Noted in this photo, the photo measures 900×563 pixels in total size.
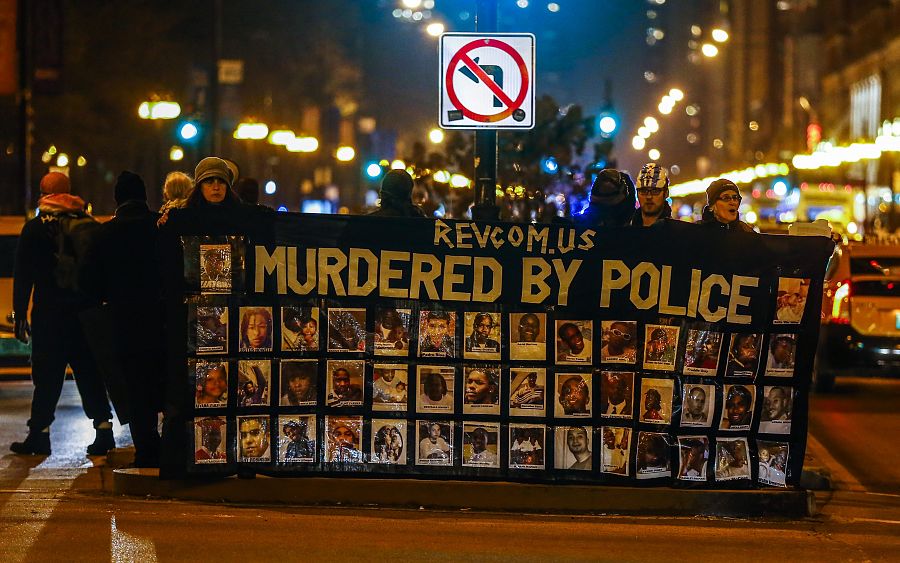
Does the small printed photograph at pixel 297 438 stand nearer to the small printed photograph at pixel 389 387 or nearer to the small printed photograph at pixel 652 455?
the small printed photograph at pixel 389 387

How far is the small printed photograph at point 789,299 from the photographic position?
338 inches

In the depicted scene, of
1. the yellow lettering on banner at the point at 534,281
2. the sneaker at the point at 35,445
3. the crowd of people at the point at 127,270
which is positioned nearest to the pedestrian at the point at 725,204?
the crowd of people at the point at 127,270

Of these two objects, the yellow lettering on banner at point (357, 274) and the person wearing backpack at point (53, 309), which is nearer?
the yellow lettering on banner at point (357, 274)

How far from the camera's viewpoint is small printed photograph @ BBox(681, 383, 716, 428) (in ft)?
27.8

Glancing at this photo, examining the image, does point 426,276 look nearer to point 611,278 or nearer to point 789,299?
point 611,278

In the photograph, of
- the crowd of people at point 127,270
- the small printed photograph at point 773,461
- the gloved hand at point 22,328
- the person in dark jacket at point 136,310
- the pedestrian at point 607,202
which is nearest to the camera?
the small printed photograph at point 773,461

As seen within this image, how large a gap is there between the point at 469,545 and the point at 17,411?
7055mm

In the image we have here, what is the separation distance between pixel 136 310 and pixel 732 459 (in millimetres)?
3747

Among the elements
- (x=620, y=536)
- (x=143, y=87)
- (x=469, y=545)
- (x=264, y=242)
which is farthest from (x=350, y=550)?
(x=143, y=87)

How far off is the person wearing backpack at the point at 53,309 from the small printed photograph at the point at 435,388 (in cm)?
299

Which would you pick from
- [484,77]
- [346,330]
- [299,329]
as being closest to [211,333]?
[299,329]

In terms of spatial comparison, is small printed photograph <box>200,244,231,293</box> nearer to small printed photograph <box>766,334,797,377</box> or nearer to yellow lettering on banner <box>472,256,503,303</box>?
yellow lettering on banner <box>472,256,503,303</box>

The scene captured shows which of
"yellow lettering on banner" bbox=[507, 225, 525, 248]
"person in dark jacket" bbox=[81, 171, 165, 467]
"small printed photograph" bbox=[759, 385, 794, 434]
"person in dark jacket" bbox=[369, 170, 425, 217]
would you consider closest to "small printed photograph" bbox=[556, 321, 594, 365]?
"yellow lettering on banner" bbox=[507, 225, 525, 248]

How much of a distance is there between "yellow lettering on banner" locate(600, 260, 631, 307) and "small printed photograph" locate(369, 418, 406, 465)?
1344 mm
